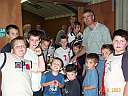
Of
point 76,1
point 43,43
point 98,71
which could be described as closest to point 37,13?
point 76,1

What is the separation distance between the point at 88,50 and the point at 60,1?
2.73 m

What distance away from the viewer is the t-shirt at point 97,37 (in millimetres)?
5750

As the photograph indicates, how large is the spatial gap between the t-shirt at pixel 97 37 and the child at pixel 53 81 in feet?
3.82

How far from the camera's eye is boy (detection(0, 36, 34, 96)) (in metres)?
3.67

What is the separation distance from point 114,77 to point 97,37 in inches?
78.5

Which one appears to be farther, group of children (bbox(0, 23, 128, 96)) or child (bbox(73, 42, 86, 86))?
child (bbox(73, 42, 86, 86))

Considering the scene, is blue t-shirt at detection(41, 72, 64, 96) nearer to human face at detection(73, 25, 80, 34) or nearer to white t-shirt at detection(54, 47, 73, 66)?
white t-shirt at detection(54, 47, 73, 66)

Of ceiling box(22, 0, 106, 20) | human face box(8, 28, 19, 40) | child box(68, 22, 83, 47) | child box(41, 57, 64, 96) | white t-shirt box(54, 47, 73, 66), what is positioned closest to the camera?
human face box(8, 28, 19, 40)

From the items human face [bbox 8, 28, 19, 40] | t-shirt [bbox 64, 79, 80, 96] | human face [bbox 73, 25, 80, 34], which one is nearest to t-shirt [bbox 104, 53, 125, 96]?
t-shirt [bbox 64, 79, 80, 96]

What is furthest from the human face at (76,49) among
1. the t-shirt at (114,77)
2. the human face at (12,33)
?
the t-shirt at (114,77)

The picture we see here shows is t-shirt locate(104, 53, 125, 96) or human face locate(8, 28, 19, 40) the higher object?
human face locate(8, 28, 19, 40)

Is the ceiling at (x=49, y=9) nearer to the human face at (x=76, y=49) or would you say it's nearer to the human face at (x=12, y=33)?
the human face at (x=76, y=49)

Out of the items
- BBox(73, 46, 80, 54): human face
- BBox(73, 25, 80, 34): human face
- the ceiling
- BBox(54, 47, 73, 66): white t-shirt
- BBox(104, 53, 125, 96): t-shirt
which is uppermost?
the ceiling

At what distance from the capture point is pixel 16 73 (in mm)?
3732
